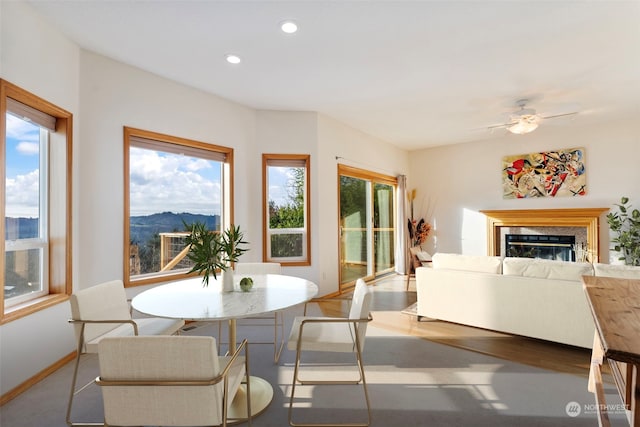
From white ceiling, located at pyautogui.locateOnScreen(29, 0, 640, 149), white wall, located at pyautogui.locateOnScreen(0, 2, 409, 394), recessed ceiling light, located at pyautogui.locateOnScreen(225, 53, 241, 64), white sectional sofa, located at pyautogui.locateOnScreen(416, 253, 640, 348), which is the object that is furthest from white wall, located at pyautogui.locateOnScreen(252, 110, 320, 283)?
white sectional sofa, located at pyautogui.locateOnScreen(416, 253, 640, 348)

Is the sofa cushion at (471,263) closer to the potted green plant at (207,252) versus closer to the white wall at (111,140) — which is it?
the white wall at (111,140)

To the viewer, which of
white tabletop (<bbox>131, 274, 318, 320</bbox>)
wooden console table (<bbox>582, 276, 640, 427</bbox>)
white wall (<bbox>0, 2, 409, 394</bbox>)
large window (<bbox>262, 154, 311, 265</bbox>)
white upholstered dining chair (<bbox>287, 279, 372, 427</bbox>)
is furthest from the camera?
large window (<bbox>262, 154, 311, 265</bbox>)

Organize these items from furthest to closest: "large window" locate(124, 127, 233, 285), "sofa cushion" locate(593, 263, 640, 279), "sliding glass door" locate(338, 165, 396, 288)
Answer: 1. "sliding glass door" locate(338, 165, 396, 288)
2. "large window" locate(124, 127, 233, 285)
3. "sofa cushion" locate(593, 263, 640, 279)

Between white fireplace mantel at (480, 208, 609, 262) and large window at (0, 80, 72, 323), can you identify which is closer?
large window at (0, 80, 72, 323)

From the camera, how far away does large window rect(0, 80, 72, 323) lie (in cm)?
232

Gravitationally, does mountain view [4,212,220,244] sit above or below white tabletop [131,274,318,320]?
above

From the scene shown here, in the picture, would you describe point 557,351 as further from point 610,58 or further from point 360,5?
point 360,5

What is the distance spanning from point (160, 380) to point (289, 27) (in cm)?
252

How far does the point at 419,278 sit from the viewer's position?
3.55 metres

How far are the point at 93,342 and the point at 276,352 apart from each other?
138 centimetres

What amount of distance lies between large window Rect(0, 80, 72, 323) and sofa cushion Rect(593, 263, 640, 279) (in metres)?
4.44

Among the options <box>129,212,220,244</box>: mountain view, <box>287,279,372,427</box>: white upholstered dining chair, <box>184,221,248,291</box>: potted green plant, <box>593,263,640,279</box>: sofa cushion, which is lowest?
<box>287,279,372,427</box>: white upholstered dining chair

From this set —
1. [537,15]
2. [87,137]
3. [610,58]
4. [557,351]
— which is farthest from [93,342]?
[610,58]

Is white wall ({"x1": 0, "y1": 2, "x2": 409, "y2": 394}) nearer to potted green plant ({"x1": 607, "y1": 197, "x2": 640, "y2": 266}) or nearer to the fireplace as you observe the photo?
the fireplace
